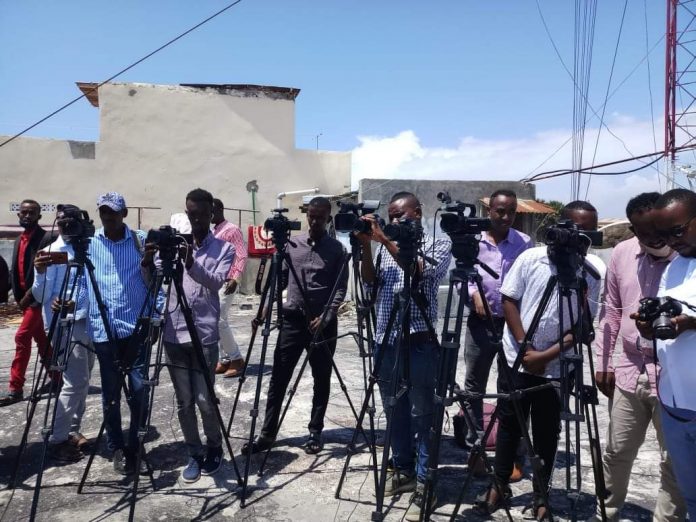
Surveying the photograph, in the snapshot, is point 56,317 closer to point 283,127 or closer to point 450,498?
point 450,498

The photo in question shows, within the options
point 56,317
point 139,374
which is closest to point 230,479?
point 139,374

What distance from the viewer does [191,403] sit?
3.54 m

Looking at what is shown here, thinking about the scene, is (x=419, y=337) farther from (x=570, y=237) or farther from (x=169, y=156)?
(x=169, y=156)

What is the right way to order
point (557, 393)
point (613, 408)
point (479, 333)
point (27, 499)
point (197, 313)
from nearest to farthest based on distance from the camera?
1. point (613, 408)
2. point (557, 393)
3. point (27, 499)
4. point (197, 313)
5. point (479, 333)

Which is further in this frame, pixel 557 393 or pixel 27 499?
pixel 27 499

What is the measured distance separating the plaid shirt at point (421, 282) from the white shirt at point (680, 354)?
1277 mm

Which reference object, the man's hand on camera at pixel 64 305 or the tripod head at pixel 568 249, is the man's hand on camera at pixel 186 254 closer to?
the man's hand on camera at pixel 64 305

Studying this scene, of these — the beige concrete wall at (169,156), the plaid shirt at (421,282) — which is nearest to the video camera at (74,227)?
the plaid shirt at (421,282)

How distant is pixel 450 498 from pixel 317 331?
1281 millimetres

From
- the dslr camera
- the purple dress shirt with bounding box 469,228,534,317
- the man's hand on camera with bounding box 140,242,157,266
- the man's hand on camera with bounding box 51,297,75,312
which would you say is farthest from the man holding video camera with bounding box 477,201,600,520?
the man's hand on camera with bounding box 51,297,75,312

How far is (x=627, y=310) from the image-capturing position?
2869mm

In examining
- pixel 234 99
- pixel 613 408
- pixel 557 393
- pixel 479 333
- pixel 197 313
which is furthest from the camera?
pixel 234 99

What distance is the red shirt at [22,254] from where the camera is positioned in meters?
4.89

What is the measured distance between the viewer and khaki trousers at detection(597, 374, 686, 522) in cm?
262
